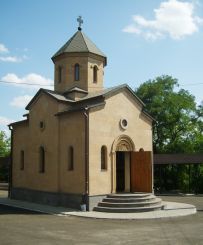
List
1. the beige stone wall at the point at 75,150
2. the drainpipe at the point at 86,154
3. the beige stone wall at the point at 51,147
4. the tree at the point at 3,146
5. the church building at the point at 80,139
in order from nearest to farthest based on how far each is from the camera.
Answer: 1. the drainpipe at the point at 86,154
2. the beige stone wall at the point at 75,150
3. the church building at the point at 80,139
4. the beige stone wall at the point at 51,147
5. the tree at the point at 3,146

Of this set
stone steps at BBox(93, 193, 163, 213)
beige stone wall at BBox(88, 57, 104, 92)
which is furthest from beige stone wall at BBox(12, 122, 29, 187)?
stone steps at BBox(93, 193, 163, 213)

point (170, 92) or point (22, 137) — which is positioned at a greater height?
point (170, 92)

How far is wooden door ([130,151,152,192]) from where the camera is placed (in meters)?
20.2

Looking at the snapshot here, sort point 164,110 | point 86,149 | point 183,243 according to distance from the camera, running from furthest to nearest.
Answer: point 164,110 < point 86,149 < point 183,243

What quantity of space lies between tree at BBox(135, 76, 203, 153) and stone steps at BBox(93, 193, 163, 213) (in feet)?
59.7

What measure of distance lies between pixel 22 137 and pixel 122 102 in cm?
742

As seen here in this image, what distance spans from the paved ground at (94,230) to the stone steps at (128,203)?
2.08 meters

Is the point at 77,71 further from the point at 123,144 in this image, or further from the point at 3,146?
the point at 3,146

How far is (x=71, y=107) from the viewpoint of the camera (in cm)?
2078

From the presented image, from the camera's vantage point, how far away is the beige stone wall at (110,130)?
1848 centimetres

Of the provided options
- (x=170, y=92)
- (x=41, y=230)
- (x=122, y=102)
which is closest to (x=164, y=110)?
(x=170, y=92)

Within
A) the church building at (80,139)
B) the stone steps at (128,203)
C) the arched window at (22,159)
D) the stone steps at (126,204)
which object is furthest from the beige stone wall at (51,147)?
the stone steps at (128,203)

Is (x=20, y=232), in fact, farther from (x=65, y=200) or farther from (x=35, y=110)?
(x=35, y=110)

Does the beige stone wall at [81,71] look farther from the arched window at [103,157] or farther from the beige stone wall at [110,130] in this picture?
the arched window at [103,157]
